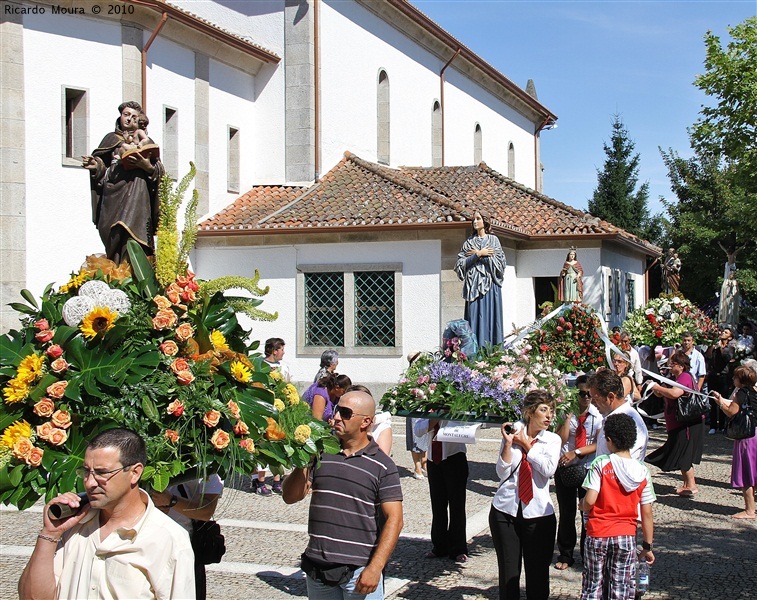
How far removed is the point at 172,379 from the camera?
13.6 feet

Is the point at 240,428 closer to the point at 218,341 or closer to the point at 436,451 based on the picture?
the point at 218,341

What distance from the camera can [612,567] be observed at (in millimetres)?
5762

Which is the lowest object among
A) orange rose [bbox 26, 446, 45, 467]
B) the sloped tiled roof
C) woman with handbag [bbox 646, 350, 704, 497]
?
woman with handbag [bbox 646, 350, 704, 497]

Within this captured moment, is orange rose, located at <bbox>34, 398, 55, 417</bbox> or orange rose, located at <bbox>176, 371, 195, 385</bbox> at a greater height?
orange rose, located at <bbox>176, 371, 195, 385</bbox>

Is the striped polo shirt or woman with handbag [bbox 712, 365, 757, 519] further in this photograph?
woman with handbag [bbox 712, 365, 757, 519]

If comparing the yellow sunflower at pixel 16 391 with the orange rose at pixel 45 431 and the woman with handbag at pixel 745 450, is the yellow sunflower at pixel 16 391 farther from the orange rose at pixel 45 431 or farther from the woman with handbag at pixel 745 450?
the woman with handbag at pixel 745 450

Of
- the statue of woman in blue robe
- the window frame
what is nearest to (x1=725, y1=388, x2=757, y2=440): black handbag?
the statue of woman in blue robe

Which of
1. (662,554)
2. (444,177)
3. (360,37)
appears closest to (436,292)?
(444,177)

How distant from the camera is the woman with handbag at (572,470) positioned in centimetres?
794

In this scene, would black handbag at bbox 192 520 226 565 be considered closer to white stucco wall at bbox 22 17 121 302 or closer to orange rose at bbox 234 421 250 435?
orange rose at bbox 234 421 250 435

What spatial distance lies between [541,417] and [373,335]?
14523 mm

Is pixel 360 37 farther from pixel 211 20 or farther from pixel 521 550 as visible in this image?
pixel 521 550

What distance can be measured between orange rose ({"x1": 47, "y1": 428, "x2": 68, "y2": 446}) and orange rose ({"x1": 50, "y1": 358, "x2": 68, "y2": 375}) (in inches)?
11.5

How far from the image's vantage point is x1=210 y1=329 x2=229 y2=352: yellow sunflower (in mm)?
4504
